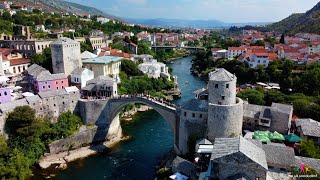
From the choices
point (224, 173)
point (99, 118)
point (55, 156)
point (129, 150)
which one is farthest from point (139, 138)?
point (224, 173)

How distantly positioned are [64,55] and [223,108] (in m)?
22.1

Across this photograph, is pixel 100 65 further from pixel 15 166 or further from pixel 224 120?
pixel 224 120

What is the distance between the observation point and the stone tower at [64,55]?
120 feet

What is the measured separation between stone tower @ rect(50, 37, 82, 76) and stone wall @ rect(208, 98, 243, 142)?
21.0 meters

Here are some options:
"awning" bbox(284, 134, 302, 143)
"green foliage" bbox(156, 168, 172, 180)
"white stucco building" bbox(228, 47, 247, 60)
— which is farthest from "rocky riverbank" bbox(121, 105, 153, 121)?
"white stucco building" bbox(228, 47, 247, 60)

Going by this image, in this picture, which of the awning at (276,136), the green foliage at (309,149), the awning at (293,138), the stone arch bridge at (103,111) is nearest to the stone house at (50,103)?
the stone arch bridge at (103,111)

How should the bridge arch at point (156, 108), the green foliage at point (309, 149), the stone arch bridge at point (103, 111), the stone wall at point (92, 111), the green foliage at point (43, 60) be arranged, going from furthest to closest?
1. the green foliage at point (43, 60)
2. the stone wall at point (92, 111)
3. the stone arch bridge at point (103, 111)
4. the bridge arch at point (156, 108)
5. the green foliage at point (309, 149)

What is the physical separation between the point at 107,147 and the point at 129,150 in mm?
2566

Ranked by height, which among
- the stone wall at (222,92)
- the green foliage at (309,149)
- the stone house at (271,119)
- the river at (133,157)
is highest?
the stone wall at (222,92)

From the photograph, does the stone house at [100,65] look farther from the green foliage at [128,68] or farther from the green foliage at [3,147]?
the green foliage at [3,147]

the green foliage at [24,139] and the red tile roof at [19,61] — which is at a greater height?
the red tile roof at [19,61]

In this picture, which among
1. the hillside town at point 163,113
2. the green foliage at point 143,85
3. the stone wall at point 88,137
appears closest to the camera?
the hillside town at point 163,113

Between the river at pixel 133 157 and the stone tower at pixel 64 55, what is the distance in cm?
1032

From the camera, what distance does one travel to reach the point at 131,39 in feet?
253
